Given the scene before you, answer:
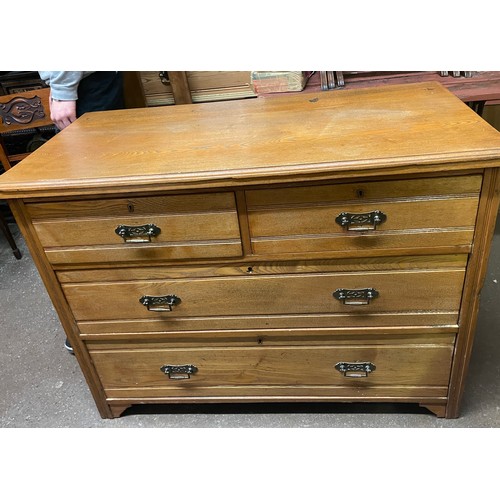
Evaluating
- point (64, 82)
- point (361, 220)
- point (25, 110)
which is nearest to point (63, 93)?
point (64, 82)

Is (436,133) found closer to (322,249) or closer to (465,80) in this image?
(322,249)

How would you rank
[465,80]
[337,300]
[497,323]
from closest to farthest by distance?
[337,300] → [497,323] → [465,80]

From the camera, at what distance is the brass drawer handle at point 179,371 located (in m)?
1.44

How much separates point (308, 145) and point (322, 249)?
0.28 m

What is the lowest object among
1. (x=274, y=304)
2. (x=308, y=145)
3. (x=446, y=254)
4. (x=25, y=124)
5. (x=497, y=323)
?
(x=497, y=323)

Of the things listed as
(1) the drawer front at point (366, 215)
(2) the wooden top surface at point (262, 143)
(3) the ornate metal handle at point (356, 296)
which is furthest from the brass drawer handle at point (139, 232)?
(3) the ornate metal handle at point (356, 296)

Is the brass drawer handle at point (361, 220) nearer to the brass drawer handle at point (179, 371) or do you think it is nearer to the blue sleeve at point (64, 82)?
the brass drawer handle at point (179, 371)

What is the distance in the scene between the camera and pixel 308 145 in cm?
115

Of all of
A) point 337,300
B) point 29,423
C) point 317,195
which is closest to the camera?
point 317,195

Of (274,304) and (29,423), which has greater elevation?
(274,304)

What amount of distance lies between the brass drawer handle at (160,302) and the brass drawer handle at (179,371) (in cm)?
24

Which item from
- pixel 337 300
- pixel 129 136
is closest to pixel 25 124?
pixel 129 136

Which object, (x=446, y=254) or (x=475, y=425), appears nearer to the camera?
(x=446, y=254)

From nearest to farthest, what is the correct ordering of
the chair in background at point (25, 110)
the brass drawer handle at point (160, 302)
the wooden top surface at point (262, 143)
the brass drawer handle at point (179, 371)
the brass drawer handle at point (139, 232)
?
1. the wooden top surface at point (262, 143)
2. the brass drawer handle at point (139, 232)
3. the brass drawer handle at point (160, 302)
4. the brass drawer handle at point (179, 371)
5. the chair in background at point (25, 110)
